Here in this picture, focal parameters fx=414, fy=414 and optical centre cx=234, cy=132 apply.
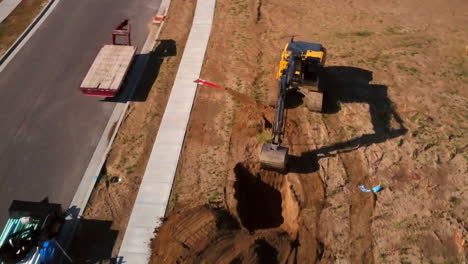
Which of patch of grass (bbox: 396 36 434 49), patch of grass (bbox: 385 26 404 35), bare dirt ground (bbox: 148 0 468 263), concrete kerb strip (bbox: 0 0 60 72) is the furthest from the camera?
patch of grass (bbox: 385 26 404 35)

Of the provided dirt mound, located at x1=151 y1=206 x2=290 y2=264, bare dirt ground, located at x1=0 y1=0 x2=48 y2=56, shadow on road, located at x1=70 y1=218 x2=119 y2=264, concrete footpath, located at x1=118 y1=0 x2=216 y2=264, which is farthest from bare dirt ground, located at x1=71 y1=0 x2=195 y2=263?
bare dirt ground, located at x1=0 y1=0 x2=48 y2=56

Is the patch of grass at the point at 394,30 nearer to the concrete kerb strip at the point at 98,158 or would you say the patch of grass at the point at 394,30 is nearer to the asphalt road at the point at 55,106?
the concrete kerb strip at the point at 98,158

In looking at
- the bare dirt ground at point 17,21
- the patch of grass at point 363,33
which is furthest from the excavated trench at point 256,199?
the bare dirt ground at point 17,21

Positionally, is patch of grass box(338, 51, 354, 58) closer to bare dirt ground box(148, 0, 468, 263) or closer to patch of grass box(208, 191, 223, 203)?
bare dirt ground box(148, 0, 468, 263)

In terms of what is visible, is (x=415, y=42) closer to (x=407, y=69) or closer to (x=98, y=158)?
(x=407, y=69)

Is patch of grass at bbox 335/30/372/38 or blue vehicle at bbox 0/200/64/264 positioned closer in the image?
blue vehicle at bbox 0/200/64/264

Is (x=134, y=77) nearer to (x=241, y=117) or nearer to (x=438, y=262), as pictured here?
(x=241, y=117)
